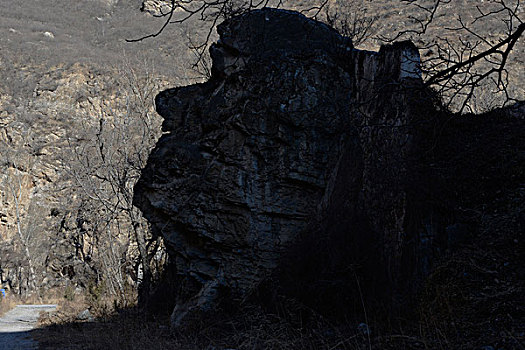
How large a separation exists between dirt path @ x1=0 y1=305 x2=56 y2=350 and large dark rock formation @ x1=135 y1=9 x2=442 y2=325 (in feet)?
11.2

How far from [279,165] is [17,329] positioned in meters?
8.52

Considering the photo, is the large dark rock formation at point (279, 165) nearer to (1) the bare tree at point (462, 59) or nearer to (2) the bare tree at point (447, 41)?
(2) the bare tree at point (447, 41)

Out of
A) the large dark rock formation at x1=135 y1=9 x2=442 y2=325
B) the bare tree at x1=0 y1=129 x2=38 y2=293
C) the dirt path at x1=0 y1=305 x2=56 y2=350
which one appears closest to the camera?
the large dark rock formation at x1=135 y1=9 x2=442 y2=325

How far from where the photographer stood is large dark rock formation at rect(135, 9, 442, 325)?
20.9ft

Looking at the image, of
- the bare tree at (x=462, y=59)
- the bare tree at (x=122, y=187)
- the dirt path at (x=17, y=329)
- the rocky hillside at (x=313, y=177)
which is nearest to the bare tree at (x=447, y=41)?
the bare tree at (x=462, y=59)

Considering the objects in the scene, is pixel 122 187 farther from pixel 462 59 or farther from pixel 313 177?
pixel 462 59

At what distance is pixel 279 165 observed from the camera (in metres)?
7.46

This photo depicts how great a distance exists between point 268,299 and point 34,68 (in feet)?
97.4

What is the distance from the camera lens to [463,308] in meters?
4.52

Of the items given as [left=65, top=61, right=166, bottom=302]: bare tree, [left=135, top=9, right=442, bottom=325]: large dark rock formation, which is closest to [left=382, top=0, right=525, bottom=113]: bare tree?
[left=135, top=9, right=442, bottom=325]: large dark rock formation

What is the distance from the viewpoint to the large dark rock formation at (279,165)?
20.9ft

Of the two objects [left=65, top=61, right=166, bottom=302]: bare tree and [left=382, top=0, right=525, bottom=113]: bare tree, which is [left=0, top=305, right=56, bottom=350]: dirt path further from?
[left=382, top=0, right=525, bottom=113]: bare tree

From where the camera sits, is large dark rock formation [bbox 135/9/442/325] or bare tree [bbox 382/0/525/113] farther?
large dark rock formation [bbox 135/9/442/325]

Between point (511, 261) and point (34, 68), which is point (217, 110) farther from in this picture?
point (34, 68)
